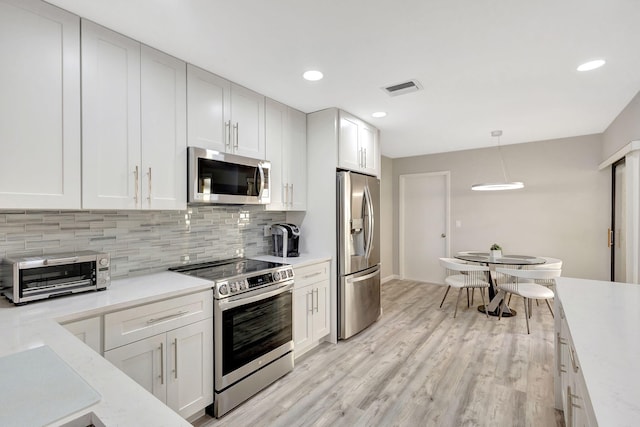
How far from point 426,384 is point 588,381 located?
1.74 meters

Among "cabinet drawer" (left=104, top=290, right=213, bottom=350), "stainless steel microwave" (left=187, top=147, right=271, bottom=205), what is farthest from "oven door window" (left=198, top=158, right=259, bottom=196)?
"cabinet drawer" (left=104, top=290, right=213, bottom=350)

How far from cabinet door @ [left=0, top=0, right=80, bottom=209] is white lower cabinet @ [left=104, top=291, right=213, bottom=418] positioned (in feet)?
2.31

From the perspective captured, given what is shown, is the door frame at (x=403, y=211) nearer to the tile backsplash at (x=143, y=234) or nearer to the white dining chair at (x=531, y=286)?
the white dining chair at (x=531, y=286)

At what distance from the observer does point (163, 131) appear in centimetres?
207

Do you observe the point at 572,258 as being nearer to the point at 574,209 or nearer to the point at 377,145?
the point at 574,209

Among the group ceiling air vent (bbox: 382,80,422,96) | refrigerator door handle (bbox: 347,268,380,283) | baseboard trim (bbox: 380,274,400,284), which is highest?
ceiling air vent (bbox: 382,80,422,96)

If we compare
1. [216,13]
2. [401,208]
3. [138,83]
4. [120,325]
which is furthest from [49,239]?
[401,208]

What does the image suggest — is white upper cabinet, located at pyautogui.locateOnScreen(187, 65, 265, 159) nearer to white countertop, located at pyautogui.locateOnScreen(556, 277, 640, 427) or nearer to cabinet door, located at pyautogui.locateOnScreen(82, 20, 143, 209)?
cabinet door, located at pyautogui.locateOnScreen(82, 20, 143, 209)

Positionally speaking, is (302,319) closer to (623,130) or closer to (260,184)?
(260,184)

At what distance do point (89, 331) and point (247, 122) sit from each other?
6.03ft

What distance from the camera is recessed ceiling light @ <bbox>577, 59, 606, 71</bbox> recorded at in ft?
7.21

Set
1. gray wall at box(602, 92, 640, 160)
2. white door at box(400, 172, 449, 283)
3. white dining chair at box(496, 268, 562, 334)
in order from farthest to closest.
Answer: white door at box(400, 172, 449, 283) → white dining chair at box(496, 268, 562, 334) → gray wall at box(602, 92, 640, 160)

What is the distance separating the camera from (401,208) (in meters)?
5.95

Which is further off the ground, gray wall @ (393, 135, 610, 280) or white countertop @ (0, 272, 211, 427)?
gray wall @ (393, 135, 610, 280)
